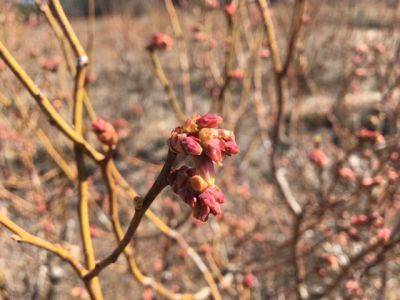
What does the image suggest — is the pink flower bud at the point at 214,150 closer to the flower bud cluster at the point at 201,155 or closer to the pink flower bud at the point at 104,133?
the flower bud cluster at the point at 201,155

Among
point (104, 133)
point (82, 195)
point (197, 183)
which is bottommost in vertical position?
point (82, 195)

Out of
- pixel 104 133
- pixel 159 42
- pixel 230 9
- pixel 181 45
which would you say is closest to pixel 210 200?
pixel 104 133

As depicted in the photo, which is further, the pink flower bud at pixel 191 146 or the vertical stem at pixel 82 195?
the vertical stem at pixel 82 195

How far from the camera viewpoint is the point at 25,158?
11.7ft

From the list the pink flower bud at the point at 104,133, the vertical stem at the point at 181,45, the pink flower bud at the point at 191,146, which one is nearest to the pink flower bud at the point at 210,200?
the pink flower bud at the point at 191,146

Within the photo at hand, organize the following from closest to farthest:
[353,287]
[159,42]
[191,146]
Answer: [191,146] < [159,42] < [353,287]

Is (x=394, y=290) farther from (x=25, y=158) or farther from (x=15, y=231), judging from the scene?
(x=15, y=231)

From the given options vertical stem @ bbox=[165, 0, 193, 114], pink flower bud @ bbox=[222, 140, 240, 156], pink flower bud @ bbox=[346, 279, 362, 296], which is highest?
pink flower bud @ bbox=[222, 140, 240, 156]

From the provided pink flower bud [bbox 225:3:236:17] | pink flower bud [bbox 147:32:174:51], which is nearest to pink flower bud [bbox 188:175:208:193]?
pink flower bud [bbox 147:32:174:51]

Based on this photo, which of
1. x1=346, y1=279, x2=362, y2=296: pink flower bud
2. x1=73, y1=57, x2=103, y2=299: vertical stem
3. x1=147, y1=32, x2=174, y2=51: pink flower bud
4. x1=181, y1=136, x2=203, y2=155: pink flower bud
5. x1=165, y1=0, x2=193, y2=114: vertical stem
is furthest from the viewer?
x1=165, y1=0, x2=193, y2=114: vertical stem

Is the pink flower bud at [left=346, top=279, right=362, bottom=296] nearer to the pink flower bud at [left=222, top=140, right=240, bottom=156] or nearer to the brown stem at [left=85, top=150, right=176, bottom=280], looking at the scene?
the brown stem at [left=85, top=150, right=176, bottom=280]

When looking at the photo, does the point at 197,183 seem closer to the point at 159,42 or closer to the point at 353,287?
the point at 159,42

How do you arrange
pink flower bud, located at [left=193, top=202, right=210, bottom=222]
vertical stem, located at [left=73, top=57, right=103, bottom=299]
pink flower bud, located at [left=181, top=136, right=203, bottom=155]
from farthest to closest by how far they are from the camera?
vertical stem, located at [left=73, top=57, right=103, bottom=299] → pink flower bud, located at [left=193, top=202, right=210, bottom=222] → pink flower bud, located at [left=181, top=136, right=203, bottom=155]

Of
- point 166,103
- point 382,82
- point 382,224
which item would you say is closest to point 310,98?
point 166,103
